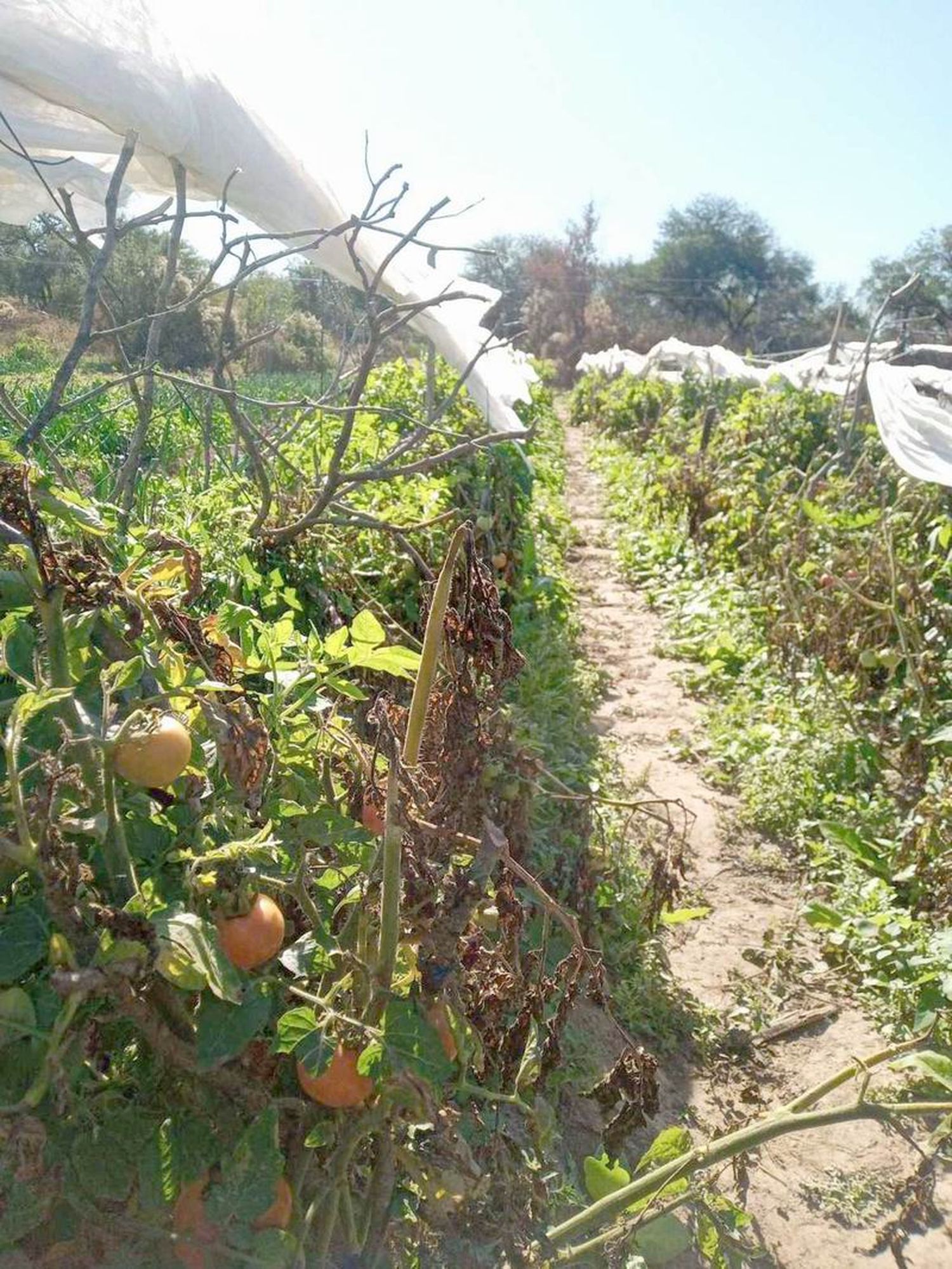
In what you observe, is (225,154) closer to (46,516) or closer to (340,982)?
(46,516)

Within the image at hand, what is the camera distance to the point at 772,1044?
2.91 metres

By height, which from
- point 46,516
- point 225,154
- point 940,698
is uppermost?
point 225,154

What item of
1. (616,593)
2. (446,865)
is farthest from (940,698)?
(446,865)

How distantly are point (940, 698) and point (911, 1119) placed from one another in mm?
2274

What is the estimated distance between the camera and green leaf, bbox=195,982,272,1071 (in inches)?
36.3

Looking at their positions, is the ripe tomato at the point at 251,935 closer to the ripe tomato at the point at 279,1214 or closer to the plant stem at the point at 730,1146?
the ripe tomato at the point at 279,1214

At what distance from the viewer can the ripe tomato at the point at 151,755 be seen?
94 centimetres

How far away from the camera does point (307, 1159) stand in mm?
1055

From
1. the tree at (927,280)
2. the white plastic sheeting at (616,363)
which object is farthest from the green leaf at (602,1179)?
the tree at (927,280)

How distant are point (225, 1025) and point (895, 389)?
21.4 feet

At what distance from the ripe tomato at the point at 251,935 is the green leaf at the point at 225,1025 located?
0.12 feet

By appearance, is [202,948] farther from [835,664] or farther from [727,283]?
[727,283]

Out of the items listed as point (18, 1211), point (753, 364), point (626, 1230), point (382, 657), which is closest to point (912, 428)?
point (382, 657)

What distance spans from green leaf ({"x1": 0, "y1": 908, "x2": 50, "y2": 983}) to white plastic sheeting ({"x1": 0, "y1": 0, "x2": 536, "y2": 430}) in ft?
6.77
